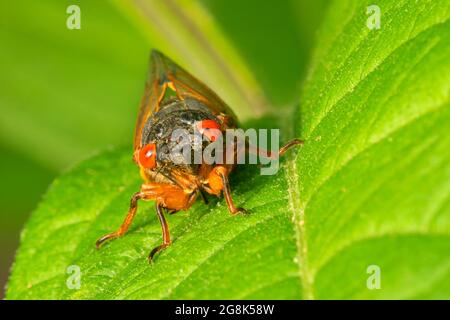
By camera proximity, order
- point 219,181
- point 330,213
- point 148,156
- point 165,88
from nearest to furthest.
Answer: point 330,213, point 219,181, point 148,156, point 165,88

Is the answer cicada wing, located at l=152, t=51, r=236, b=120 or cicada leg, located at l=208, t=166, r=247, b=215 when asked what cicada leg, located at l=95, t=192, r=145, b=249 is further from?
cicada wing, located at l=152, t=51, r=236, b=120

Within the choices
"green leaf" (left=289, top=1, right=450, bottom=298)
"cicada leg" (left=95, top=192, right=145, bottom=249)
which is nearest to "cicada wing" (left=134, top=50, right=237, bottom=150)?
"cicada leg" (left=95, top=192, right=145, bottom=249)

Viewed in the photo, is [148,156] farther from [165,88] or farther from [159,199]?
[165,88]

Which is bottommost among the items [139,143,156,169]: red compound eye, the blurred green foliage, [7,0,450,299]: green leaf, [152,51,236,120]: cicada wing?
[7,0,450,299]: green leaf

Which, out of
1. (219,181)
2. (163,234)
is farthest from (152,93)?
(163,234)

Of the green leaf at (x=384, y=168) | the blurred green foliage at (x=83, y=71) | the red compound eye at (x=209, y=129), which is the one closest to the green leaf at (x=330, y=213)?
the green leaf at (x=384, y=168)

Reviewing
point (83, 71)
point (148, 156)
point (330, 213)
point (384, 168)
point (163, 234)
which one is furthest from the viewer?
point (83, 71)
